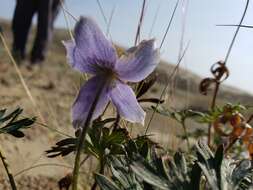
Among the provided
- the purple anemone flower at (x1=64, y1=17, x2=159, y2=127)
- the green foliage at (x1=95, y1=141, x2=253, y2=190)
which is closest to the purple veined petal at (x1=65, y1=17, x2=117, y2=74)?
the purple anemone flower at (x1=64, y1=17, x2=159, y2=127)

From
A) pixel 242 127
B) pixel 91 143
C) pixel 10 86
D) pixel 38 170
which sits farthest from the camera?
pixel 10 86

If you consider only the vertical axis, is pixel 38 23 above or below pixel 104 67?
below

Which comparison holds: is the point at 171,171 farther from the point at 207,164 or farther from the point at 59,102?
the point at 59,102

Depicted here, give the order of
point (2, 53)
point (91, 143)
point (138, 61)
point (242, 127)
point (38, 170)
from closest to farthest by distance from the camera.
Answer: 1. point (138, 61)
2. point (91, 143)
3. point (242, 127)
4. point (38, 170)
5. point (2, 53)

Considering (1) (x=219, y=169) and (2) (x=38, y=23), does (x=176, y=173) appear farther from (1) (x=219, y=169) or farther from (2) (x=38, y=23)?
(2) (x=38, y=23)

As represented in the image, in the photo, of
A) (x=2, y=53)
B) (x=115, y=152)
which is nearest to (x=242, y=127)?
(x=115, y=152)

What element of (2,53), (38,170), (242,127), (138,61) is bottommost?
(2,53)

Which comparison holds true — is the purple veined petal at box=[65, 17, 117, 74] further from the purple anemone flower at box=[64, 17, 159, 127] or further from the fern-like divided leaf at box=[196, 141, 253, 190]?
the fern-like divided leaf at box=[196, 141, 253, 190]

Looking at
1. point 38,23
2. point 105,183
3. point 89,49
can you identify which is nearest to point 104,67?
point 89,49
